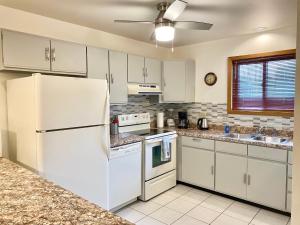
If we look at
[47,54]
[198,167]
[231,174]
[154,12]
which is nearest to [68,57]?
[47,54]

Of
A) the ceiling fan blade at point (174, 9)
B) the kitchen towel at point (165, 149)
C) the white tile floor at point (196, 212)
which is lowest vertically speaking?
the white tile floor at point (196, 212)

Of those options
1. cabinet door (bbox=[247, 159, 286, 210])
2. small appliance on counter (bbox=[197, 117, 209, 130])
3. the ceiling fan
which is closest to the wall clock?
small appliance on counter (bbox=[197, 117, 209, 130])

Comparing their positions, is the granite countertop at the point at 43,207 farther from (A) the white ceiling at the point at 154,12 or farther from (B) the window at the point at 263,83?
(B) the window at the point at 263,83

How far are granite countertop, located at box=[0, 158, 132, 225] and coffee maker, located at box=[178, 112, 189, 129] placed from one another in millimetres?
2703

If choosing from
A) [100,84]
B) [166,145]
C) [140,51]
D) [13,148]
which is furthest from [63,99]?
[140,51]

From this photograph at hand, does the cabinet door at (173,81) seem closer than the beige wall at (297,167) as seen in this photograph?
No

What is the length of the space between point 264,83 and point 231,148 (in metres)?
1.09

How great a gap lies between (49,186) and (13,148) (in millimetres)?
1148

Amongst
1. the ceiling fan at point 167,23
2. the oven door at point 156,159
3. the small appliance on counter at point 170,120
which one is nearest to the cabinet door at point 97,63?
the ceiling fan at point 167,23

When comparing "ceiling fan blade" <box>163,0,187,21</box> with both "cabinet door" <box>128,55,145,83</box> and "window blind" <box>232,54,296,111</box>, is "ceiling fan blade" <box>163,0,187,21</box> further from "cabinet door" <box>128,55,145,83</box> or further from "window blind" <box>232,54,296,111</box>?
"window blind" <box>232,54,296,111</box>

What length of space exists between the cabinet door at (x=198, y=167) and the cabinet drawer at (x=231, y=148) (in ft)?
0.53

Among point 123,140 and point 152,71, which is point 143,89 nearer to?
point 152,71

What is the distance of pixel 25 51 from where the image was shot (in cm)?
224

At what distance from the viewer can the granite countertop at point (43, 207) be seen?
1.01 meters
